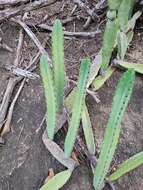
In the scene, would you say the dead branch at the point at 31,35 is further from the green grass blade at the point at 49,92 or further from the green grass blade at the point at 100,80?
the green grass blade at the point at 49,92

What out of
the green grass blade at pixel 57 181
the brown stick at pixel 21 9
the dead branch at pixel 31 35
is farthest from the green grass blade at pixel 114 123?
the brown stick at pixel 21 9

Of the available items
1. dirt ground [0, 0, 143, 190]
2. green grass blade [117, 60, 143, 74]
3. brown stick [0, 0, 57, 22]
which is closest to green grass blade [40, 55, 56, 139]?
dirt ground [0, 0, 143, 190]

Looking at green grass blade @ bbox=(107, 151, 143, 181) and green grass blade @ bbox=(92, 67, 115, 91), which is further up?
green grass blade @ bbox=(92, 67, 115, 91)

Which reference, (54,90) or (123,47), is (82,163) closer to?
(54,90)

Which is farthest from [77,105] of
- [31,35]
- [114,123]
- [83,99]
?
[31,35]

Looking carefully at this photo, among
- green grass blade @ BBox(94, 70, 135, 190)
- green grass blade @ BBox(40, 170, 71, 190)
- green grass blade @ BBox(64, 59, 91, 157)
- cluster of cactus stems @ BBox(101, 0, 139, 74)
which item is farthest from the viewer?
cluster of cactus stems @ BBox(101, 0, 139, 74)

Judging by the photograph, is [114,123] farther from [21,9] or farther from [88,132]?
[21,9]

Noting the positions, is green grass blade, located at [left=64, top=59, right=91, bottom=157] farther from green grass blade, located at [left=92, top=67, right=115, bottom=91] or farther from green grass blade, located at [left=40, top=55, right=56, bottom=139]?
green grass blade, located at [left=92, top=67, right=115, bottom=91]
